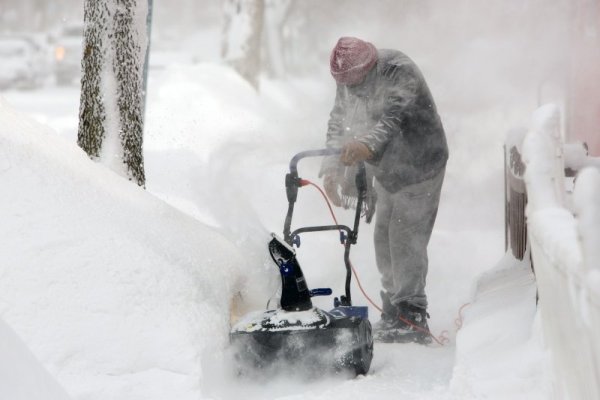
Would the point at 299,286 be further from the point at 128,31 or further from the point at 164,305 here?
the point at 128,31

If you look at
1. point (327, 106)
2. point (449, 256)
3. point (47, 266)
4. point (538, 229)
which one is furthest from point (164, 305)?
point (327, 106)

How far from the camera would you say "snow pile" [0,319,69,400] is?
2.41 meters

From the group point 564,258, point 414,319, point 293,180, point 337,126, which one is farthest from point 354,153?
point 564,258

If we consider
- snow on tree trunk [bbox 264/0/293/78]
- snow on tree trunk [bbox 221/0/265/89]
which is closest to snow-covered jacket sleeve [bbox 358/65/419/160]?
snow on tree trunk [bbox 221/0/265/89]

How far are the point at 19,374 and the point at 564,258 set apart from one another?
1352 millimetres

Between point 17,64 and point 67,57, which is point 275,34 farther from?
point 17,64

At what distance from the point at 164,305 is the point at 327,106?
1423 centimetres

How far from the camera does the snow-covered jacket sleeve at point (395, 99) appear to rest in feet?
19.8

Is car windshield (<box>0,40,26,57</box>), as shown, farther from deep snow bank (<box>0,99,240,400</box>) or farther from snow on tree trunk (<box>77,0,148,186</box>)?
deep snow bank (<box>0,99,240,400</box>)

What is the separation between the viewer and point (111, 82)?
671cm

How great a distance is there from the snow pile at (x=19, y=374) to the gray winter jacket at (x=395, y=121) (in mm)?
3661

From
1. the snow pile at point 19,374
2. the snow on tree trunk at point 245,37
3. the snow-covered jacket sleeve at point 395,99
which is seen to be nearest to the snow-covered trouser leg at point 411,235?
the snow-covered jacket sleeve at point 395,99

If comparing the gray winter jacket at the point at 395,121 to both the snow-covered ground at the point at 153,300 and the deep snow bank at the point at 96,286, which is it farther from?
the deep snow bank at the point at 96,286

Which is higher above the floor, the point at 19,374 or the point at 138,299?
the point at 19,374
